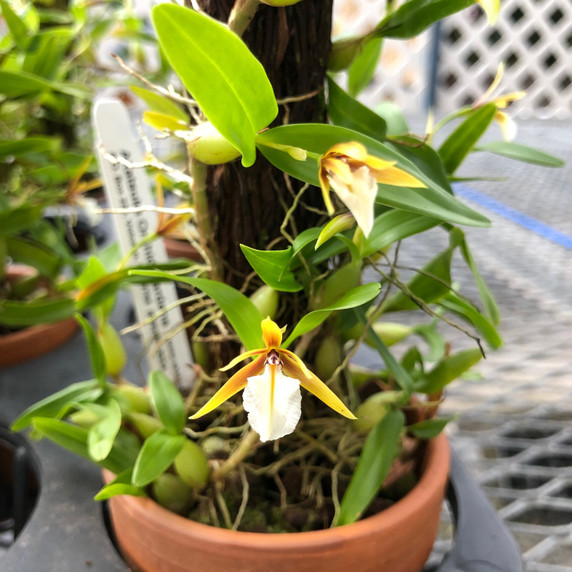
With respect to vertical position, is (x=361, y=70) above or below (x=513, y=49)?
above

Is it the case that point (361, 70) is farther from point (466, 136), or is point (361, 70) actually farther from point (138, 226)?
point (138, 226)

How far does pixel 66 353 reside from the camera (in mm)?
783

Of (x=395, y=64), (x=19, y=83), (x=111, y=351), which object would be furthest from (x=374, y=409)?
(x=395, y=64)

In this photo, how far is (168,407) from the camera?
438 millimetres

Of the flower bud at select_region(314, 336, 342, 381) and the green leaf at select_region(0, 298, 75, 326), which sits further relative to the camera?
the green leaf at select_region(0, 298, 75, 326)

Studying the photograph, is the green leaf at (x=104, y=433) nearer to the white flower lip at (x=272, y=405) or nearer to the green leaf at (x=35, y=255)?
the white flower lip at (x=272, y=405)

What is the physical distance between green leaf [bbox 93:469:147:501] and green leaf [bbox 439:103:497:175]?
1.05 ft

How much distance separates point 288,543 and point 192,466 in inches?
3.8

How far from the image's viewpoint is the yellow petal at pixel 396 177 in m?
0.26

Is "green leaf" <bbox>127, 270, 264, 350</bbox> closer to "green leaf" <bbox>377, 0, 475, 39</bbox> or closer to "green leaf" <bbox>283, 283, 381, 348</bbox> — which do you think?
"green leaf" <bbox>283, 283, 381, 348</bbox>

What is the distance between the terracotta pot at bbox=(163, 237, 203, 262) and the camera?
2.64ft

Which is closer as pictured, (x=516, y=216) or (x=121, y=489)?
(x=121, y=489)

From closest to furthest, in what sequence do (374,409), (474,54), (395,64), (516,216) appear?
1. (374,409)
2. (516,216)
3. (395,64)
4. (474,54)

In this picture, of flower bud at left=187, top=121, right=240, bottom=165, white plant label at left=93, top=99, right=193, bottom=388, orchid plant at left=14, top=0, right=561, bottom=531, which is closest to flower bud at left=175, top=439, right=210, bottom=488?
orchid plant at left=14, top=0, right=561, bottom=531
